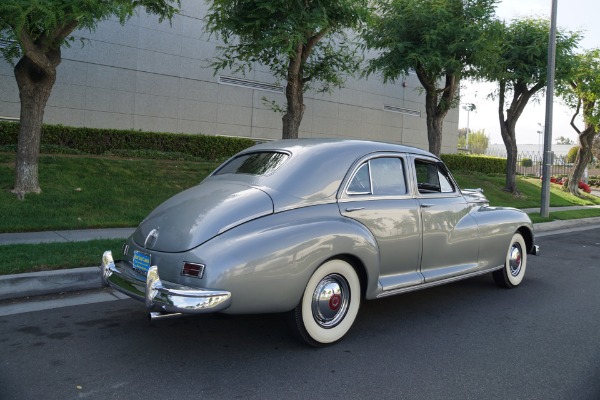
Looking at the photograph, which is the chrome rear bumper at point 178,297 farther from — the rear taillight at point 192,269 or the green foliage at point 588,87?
the green foliage at point 588,87

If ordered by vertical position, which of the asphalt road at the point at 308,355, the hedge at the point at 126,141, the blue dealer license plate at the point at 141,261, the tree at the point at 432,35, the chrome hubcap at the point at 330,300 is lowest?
the asphalt road at the point at 308,355

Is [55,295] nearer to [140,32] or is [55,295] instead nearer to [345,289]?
[345,289]

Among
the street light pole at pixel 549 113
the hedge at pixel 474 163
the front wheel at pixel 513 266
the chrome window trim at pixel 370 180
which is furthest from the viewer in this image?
the hedge at pixel 474 163

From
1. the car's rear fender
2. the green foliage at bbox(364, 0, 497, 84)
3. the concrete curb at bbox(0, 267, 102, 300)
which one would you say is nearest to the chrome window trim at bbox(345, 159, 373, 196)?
the car's rear fender

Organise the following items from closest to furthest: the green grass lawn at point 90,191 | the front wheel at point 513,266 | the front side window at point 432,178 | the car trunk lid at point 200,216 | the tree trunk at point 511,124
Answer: the car trunk lid at point 200,216
the front side window at point 432,178
the front wheel at point 513,266
the green grass lawn at point 90,191
the tree trunk at point 511,124

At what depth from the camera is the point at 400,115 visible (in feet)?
82.5

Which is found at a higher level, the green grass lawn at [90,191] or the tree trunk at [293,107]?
the tree trunk at [293,107]

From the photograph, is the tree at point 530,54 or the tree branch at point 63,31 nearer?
the tree branch at point 63,31

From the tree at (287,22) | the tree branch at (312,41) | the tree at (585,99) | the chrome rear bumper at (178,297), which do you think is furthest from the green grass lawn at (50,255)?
the tree at (585,99)

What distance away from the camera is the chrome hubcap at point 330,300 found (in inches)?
163

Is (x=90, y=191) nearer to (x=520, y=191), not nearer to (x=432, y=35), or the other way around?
(x=432, y=35)

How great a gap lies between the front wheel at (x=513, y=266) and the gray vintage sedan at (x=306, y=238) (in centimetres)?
92

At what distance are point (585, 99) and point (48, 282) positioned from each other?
79.2 feet

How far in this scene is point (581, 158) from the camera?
24.5 meters
